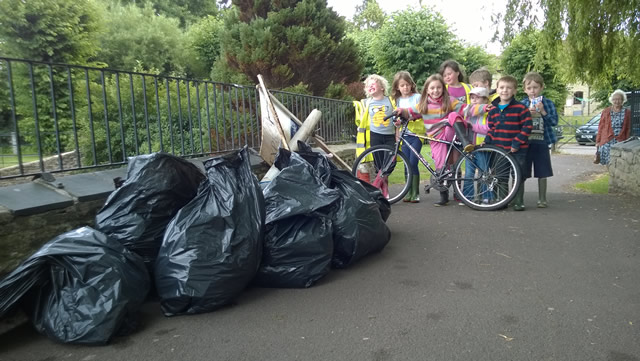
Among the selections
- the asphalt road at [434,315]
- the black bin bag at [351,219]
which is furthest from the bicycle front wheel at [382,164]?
the black bin bag at [351,219]

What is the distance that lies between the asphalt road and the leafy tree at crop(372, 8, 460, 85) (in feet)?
51.3

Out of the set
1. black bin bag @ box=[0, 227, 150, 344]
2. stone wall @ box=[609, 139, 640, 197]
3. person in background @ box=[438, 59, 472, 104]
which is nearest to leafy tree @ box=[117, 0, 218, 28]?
person in background @ box=[438, 59, 472, 104]

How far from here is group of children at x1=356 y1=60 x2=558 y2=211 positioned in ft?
16.4

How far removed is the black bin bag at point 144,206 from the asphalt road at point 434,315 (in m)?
0.43

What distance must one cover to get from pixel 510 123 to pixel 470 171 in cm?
71

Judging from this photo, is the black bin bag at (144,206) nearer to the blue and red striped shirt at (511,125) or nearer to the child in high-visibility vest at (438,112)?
the child in high-visibility vest at (438,112)

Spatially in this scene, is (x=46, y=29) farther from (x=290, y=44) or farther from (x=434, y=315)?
(x=434, y=315)

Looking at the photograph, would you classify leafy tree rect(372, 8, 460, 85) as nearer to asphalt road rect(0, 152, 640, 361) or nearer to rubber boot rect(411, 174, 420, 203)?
rubber boot rect(411, 174, 420, 203)

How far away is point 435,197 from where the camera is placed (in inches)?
248

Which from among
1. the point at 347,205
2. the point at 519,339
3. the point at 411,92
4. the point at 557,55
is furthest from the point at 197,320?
the point at 557,55

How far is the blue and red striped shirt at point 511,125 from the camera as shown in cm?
490

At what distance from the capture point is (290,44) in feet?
35.9

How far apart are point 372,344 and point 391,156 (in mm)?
3589

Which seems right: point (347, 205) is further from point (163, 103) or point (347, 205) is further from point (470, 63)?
point (470, 63)
